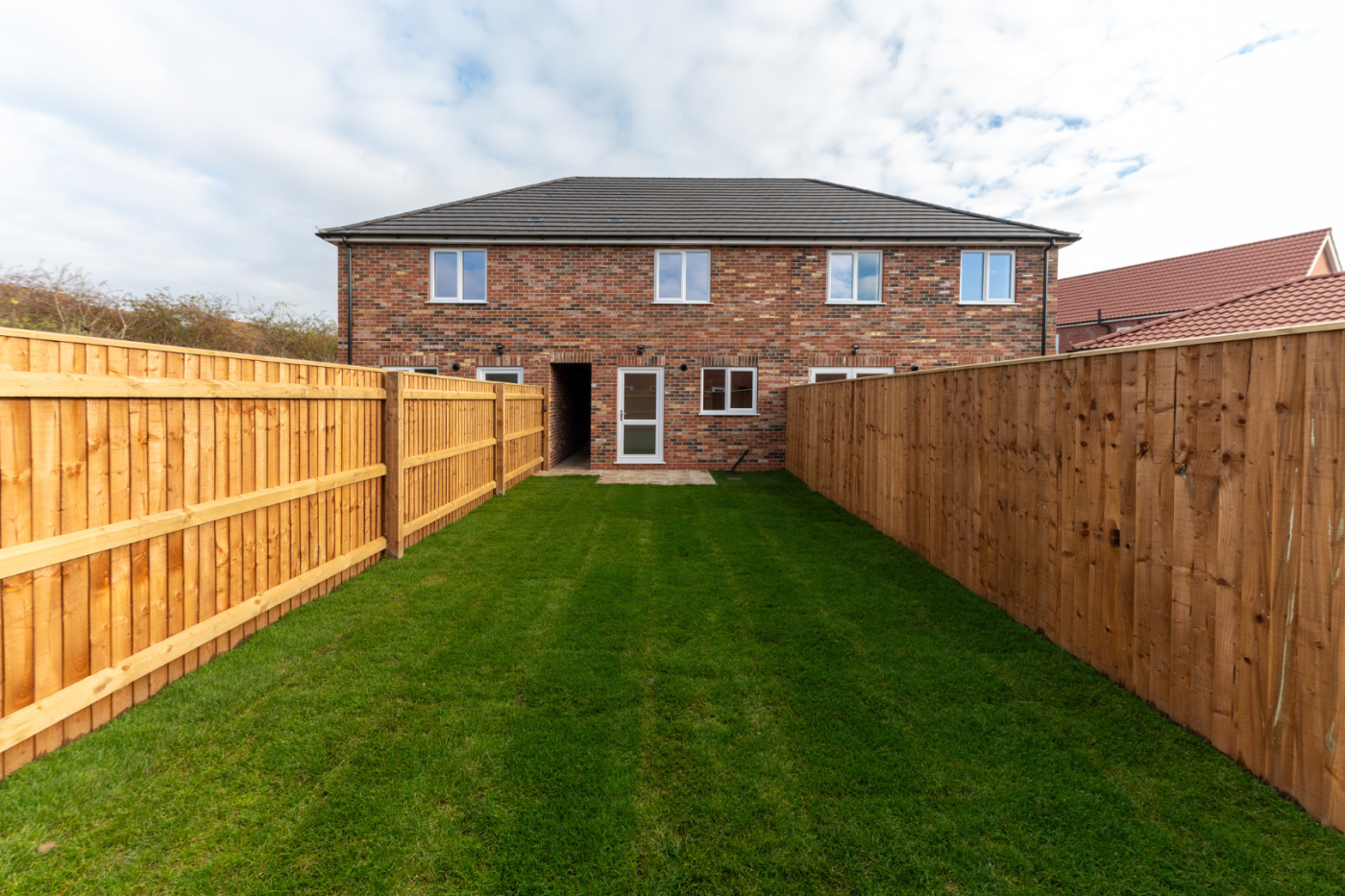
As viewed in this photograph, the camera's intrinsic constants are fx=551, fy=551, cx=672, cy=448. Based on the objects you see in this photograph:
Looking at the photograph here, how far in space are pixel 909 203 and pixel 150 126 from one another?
21.0 meters

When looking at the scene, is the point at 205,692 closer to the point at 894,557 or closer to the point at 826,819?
the point at 826,819

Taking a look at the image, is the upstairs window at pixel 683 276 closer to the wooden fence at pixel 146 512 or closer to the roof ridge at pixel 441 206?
the roof ridge at pixel 441 206

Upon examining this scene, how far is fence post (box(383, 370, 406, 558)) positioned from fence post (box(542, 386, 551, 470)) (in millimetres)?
7537

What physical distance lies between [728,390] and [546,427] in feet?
15.1

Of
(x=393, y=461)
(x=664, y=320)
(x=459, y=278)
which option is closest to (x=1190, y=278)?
(x=664, y=320)

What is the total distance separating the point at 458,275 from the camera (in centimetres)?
1384

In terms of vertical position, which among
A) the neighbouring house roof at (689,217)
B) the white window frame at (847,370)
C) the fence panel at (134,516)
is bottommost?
the fence panel at (134,516)

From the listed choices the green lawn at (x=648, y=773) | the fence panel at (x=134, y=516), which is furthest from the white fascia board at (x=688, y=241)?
the green lawn at (x=648, y=773)

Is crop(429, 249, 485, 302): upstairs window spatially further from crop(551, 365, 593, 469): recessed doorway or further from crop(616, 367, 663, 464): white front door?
crop(616, 367, 663, 464): white front door

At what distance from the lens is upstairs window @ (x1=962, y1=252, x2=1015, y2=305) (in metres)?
14.0

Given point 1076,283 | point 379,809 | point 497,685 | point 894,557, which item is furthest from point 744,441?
point 1076,283

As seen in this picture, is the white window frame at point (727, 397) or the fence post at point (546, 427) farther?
the white window frame at point (727, 397)

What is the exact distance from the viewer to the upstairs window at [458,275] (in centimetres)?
1381

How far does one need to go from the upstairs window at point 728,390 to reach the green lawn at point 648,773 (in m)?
9.83
